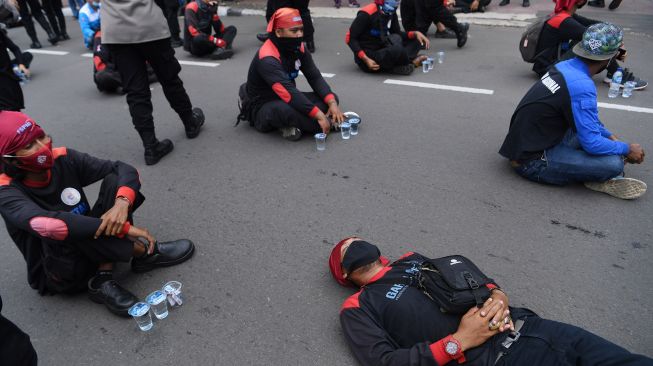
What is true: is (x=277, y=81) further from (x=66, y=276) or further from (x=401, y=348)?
(x=401, y=348)

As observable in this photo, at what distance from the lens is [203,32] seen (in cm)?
765

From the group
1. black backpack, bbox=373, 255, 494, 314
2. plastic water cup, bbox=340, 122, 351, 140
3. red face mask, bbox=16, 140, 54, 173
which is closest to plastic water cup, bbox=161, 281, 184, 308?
red face mask, bbox=16, 140, 54, 173

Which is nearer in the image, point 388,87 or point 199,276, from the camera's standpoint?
point 199,276

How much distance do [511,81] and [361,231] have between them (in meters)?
3.72

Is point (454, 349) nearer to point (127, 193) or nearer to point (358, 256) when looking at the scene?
point (358, 256)

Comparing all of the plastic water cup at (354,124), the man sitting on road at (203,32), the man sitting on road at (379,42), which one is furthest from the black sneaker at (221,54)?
the plastic water cup at (354,124)

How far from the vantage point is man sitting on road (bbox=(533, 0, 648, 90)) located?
523 centimetres

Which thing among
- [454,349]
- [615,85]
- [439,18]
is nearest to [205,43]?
[439,18]

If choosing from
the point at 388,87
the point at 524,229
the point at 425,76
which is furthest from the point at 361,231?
the point at 425,76

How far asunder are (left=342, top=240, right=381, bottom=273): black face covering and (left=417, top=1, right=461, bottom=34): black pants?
570 centimetres

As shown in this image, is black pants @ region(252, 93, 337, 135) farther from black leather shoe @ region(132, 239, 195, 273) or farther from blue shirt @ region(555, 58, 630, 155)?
blue shirt @ region(555, 58, 630, 155)

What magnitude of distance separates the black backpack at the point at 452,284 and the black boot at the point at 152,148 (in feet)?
9.96

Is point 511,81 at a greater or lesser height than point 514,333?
lesser

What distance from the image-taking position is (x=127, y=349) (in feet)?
8.21
